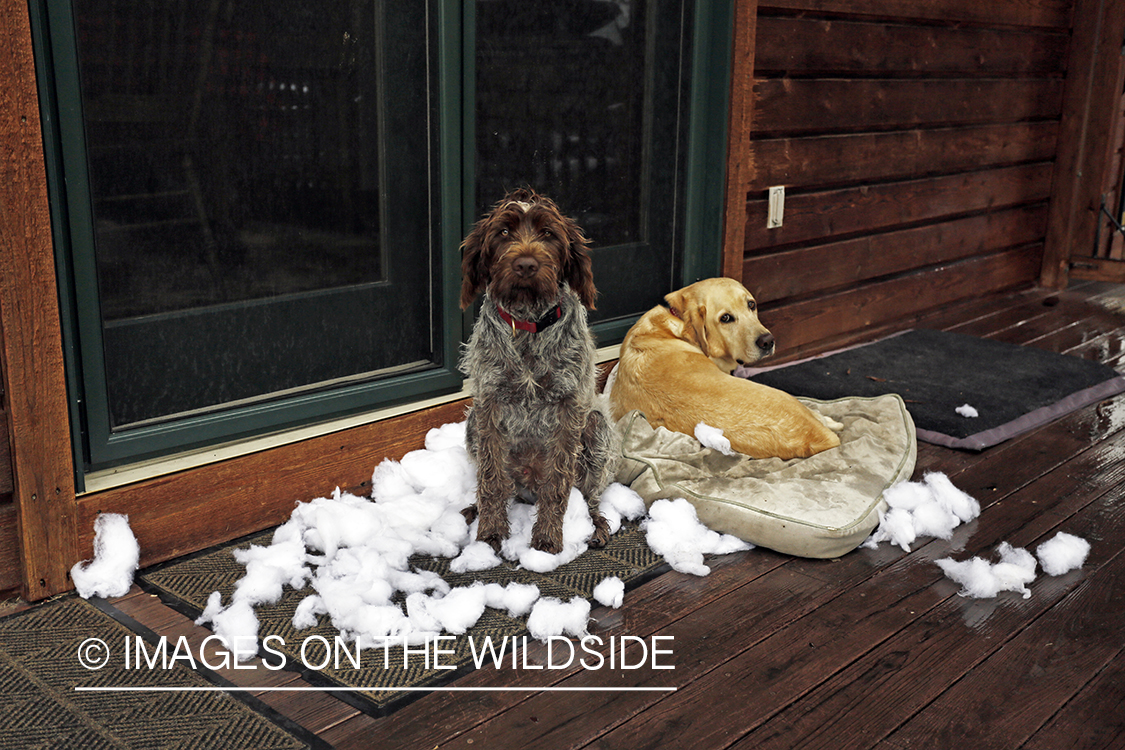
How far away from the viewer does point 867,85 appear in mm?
4566

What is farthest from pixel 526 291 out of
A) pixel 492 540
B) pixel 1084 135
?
pixel 1084 135

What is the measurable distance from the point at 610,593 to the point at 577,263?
2.71 feet

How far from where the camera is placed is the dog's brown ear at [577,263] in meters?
2.44

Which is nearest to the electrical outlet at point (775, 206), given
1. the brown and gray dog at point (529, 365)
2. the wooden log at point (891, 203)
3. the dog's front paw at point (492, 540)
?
the wooden log at point (891, 203)

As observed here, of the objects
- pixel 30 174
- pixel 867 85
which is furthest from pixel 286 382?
pixel 867 85

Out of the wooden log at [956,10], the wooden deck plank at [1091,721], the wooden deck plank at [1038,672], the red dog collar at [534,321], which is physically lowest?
the wooden deck plank at [1038,672]

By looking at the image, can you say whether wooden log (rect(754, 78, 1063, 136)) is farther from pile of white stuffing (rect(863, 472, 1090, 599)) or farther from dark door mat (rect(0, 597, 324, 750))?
dark door mat (rect(0, 597, 324, 750))

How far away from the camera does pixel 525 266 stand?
2.31 metres

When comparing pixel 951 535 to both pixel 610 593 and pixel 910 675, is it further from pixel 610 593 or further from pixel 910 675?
pixel 610 593

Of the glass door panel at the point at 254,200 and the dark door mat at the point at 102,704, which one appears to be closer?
the dark door mat at the point at 102,704

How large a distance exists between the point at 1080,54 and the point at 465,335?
4.85m

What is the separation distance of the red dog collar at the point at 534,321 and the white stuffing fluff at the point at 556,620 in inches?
27.2

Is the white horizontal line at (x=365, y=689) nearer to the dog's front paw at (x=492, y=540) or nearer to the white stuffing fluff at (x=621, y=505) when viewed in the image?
the dog's front paw at (x=492, y=540)

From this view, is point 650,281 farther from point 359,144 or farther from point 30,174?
point 30,174
